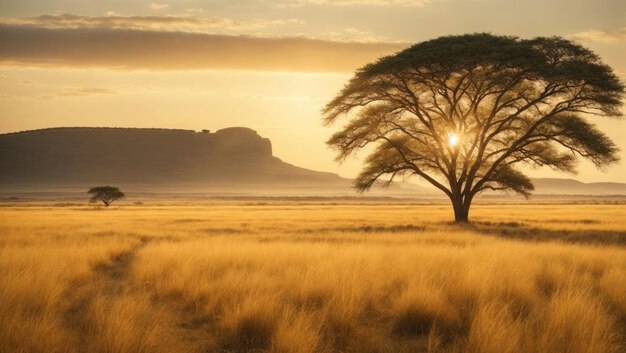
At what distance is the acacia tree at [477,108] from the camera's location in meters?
27.5

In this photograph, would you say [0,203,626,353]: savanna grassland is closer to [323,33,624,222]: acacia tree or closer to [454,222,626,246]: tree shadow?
[454,222,626,246]: tree shadow

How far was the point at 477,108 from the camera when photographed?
32.8 metres

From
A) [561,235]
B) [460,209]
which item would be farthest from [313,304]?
[460,209]

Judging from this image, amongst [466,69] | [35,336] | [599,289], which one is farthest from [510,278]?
[466,69]

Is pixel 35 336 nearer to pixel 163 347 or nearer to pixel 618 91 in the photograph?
pixel 163 347

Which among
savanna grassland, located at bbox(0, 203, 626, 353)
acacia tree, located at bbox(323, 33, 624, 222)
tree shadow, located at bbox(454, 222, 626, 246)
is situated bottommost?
tree shadow, located at bbox(454, 222, 626, 246)

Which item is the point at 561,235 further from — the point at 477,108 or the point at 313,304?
the point at 313,304

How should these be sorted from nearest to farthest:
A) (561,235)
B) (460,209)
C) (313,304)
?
(313,304) → (561,235) → (460,209)

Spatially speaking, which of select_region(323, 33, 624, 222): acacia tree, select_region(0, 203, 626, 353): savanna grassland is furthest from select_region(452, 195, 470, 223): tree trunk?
select_region(0, 203, 626, 353): savanna grassland

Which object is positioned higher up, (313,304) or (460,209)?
(460,209)

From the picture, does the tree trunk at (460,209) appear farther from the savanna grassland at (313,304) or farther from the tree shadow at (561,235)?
the savanna grassland at (313,304)

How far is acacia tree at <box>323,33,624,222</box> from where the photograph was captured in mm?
27453

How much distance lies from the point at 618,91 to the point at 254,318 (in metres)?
26.9

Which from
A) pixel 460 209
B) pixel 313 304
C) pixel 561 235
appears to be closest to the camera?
pixel 313 304
